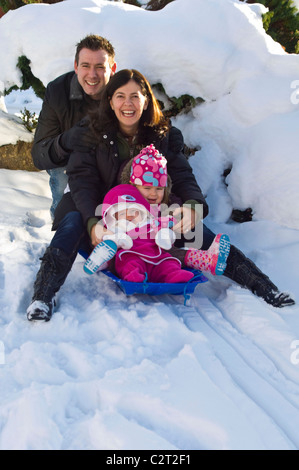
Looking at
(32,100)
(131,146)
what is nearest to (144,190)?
(131,146)

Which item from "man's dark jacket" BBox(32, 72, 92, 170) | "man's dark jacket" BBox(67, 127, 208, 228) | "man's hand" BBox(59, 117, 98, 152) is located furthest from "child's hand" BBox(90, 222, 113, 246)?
"man's dark jacket" BBox(32, 72, 92, 170)

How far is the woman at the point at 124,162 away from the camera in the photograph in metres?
2.12

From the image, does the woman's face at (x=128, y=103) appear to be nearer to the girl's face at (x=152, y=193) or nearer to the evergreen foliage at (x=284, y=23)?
the girl's face at (x=152, y=193)

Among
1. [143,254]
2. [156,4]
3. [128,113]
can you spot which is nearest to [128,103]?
[128,113]

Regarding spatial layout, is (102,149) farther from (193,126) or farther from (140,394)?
(140,394)

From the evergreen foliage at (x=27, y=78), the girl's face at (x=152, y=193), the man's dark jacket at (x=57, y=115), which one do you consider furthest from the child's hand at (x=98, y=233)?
the evergreen foliage at (x=27, y=78)

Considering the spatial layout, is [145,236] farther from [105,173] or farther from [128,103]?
[128,103]

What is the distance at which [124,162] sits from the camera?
2422 millimetres

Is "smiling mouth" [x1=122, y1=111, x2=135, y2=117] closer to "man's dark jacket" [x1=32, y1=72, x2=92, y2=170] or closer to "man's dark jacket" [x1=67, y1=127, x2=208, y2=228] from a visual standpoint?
"man's dark jacket" [x1=67, y1=127, x2=208, y2=228]

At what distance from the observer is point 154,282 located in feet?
6.66

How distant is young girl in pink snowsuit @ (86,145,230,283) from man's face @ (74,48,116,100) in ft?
2.41

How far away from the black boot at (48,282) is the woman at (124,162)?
0.10ft

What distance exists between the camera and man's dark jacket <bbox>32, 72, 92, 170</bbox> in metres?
2.75

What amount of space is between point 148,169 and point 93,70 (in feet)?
3.02
